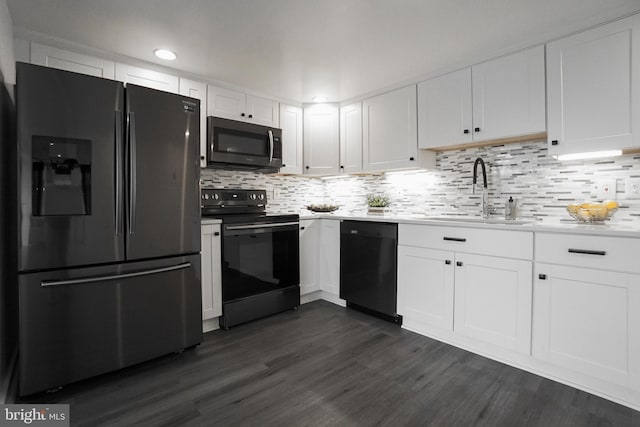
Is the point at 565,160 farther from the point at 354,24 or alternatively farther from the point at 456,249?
the point at 354,24

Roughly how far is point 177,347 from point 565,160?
3025 mm

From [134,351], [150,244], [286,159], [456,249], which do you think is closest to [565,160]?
[456,249]

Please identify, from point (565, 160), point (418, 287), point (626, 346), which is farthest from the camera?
point (418, 287)

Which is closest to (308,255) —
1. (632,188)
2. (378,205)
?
(378,205)

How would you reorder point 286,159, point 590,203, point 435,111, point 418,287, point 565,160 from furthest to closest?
point 286,159 → point 435,111 → point 418,287 → point 565,160 → point 590,203

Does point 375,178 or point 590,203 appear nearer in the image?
point 590,203

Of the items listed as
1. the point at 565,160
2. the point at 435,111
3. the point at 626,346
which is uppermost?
the point at 435,111

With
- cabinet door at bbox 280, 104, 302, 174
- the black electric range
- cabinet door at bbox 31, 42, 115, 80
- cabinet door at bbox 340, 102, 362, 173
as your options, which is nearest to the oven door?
the black electric range

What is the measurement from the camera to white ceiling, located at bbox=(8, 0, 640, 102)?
1839 millimetres

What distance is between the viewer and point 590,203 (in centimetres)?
216

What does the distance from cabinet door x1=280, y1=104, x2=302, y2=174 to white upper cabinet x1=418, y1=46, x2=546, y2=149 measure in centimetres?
134

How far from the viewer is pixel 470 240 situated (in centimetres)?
226

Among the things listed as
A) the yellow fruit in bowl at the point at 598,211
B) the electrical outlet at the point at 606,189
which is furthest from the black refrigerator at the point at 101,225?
the electrical outlet at the point at 606,189

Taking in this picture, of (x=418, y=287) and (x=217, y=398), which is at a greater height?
(x=418, y=287)
